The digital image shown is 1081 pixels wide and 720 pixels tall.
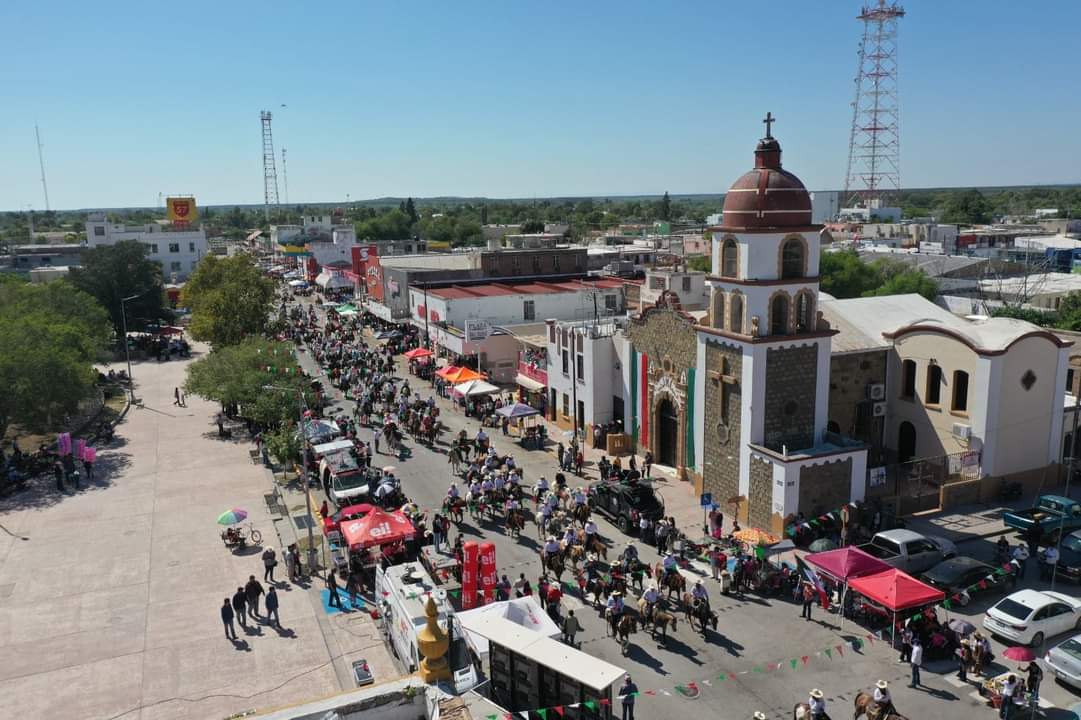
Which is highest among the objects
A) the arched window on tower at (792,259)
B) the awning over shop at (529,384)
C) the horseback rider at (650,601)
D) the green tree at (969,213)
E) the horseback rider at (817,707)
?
the green tree at (969,213)

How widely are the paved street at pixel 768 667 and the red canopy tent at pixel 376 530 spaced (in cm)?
321

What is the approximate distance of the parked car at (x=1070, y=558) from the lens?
20.8 meters

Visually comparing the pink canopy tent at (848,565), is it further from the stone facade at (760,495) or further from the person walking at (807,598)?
the stone facade at (760,495)

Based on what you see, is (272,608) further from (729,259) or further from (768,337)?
(729,259)

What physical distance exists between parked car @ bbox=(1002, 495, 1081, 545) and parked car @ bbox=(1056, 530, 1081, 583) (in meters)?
1.03

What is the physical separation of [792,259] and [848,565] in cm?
974

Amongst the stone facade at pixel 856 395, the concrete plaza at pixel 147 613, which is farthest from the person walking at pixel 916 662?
the stone facade at pixel 856 395

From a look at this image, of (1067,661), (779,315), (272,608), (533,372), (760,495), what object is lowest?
(272,608)

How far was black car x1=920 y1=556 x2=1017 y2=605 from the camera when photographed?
19516 millimetres

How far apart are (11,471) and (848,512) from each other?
3049 centimetres

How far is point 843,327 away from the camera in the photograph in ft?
97.0

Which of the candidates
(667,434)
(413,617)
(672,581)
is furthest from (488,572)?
(667,434)

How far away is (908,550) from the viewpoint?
20891 millimetres

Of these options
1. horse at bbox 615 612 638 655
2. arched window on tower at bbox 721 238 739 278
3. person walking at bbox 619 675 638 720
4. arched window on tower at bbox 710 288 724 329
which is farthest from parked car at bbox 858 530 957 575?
person walking at bbox 619 675 638 720
